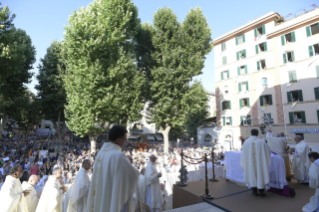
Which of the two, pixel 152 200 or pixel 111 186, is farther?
pixel 152 200

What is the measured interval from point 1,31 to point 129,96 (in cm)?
924

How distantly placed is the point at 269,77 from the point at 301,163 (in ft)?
67.5

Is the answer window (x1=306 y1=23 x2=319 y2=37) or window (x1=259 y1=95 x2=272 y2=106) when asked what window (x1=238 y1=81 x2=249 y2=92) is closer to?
window (x1=259 y1=95 x2=272 y2=106)

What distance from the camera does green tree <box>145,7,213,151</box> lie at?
18219 millimetres

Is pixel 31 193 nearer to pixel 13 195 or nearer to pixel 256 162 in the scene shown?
pixel 13 195

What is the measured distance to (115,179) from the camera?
214 cm

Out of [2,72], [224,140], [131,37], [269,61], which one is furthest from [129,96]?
[269,61]

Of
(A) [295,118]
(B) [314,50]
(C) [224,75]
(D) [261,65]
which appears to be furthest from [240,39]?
(A) [295,118]

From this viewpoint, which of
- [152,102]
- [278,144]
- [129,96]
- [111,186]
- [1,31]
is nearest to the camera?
[111,186]

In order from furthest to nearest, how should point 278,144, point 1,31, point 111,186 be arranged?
point 1,31 → point 278,144 → point 111,186

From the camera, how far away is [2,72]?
11.2 meters

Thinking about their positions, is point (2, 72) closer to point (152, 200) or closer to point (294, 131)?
point (152, 200)

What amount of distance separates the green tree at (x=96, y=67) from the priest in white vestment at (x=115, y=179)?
1132cm

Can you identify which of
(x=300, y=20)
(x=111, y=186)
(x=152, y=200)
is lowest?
(x=152, y=200)
